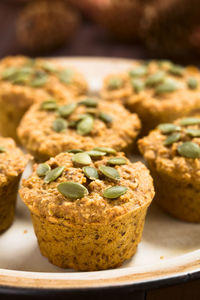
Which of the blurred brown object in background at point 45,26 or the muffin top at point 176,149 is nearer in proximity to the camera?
the muffin top at point 176,149

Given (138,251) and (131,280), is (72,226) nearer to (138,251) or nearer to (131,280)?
(131,280)

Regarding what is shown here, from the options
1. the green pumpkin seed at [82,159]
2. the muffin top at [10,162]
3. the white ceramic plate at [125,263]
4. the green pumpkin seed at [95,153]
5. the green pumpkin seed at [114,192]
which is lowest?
the white ceramic plate at [125,263]

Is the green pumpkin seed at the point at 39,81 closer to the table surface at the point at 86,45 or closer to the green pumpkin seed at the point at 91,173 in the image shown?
the green pumpkin seed at the point at 91,173

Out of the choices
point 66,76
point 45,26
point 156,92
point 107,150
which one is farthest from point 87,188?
point 45,26

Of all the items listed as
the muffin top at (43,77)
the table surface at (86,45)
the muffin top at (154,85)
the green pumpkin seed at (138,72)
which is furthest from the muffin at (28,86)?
the table surface at (86,45)

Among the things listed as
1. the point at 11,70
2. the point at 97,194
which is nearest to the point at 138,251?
the point at 97,194

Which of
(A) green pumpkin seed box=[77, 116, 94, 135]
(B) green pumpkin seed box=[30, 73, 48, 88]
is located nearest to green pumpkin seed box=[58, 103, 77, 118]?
(A) green pumpkin seed box=[77, 116, 94, 135]

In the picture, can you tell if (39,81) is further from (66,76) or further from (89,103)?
(89,103)
